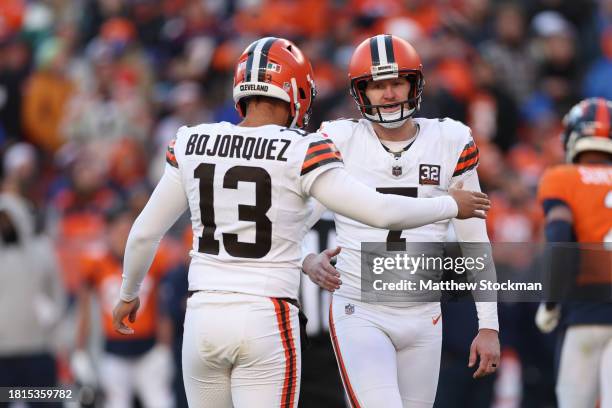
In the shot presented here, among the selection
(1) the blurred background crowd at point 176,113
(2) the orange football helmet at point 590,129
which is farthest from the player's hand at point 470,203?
(1) the blurred background crowd at point 176,113

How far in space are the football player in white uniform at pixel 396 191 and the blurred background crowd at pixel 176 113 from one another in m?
1.71

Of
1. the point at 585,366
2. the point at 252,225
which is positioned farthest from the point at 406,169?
the point at 585,366

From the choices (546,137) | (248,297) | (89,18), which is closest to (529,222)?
(546,137)

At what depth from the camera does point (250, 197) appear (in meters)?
4.79

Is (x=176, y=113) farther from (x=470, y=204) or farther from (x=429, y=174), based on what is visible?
(x=470, y=204)

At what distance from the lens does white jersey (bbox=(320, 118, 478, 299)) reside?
18.0 ft

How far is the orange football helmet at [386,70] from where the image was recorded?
18.0ft

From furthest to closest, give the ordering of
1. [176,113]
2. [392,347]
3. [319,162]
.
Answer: [176,113] < [392,347] < [319,162]

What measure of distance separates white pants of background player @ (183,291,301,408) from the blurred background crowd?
7.50 feet

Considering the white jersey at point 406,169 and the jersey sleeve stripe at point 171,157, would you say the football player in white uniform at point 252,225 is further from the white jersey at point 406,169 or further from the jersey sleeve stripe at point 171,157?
the white jersey at point 406,169

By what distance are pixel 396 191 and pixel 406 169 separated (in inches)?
4.1

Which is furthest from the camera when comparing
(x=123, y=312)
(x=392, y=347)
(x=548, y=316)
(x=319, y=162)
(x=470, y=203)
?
(x=548, y=316)

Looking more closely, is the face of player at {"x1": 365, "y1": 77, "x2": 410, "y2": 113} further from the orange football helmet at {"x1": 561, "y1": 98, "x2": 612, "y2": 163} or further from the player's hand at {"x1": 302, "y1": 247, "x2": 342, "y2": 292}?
the orange football helmet at {"x1": 561, "y1": 98, "x2": 612, "y2": 163}

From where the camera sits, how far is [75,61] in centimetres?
1442
